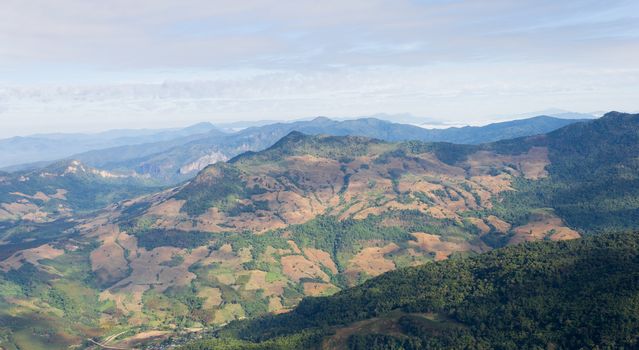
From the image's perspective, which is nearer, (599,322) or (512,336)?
(599,322)

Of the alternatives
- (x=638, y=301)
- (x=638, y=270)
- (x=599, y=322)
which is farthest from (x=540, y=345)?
(x=638, y=270)

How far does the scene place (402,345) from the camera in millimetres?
199500

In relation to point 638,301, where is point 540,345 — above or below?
below

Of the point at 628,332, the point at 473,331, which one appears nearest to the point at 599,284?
the point at 628,332

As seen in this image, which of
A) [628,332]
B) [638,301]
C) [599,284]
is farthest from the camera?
[599,284]

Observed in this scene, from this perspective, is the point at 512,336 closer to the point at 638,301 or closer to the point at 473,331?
the point at 473,331

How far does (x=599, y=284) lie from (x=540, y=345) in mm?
39358

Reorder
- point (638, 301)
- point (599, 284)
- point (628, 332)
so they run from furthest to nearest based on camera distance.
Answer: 1. point (599, 284)
2. point (638, 301)
3. point (628, 332)

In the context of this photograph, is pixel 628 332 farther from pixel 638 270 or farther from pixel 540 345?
pixel 638 270

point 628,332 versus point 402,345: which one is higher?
point 628,332

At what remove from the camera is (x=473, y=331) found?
7854 inches

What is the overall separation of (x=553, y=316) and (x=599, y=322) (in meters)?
16.4

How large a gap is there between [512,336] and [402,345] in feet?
132

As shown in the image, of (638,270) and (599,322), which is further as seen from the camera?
(638,270)
